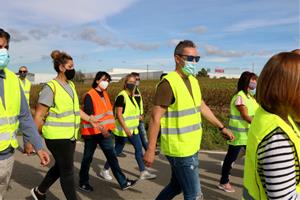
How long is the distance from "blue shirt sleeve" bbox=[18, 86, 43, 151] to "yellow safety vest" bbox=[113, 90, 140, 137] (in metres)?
3.38

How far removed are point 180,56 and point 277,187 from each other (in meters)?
2.31

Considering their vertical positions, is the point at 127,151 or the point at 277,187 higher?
the point at 277,187

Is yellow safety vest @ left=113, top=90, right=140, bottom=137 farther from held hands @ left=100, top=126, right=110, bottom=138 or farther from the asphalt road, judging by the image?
held hands @ left=100, top=126, right=110, bottom=138

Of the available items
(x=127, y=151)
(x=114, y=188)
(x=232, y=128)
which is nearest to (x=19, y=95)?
(x=114, y=188)

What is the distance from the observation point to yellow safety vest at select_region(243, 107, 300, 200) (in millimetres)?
1896

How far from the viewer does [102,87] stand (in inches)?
234

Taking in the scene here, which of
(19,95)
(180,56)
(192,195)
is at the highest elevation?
(180,56)

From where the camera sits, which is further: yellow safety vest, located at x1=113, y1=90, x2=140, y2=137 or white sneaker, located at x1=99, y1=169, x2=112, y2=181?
yellow safety vest, located at x1=113, y1=90, x2=140, y2=137

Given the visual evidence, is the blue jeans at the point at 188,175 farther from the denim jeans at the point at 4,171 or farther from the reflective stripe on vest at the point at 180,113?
the denim jeans at the point at 4,171

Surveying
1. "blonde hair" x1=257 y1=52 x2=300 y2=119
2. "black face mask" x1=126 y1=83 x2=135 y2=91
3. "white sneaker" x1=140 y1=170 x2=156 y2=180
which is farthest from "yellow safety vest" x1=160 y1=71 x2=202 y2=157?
"black face mask" x1=126 y1=83 x2=135 y2=91

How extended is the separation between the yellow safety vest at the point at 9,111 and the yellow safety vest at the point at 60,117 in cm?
131

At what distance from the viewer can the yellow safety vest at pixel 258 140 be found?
1896 mm

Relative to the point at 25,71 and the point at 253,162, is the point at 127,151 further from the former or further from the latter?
the point at 253,162

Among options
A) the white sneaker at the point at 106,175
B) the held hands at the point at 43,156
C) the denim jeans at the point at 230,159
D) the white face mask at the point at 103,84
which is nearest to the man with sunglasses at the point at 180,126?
the held hands at the point at 43,156
